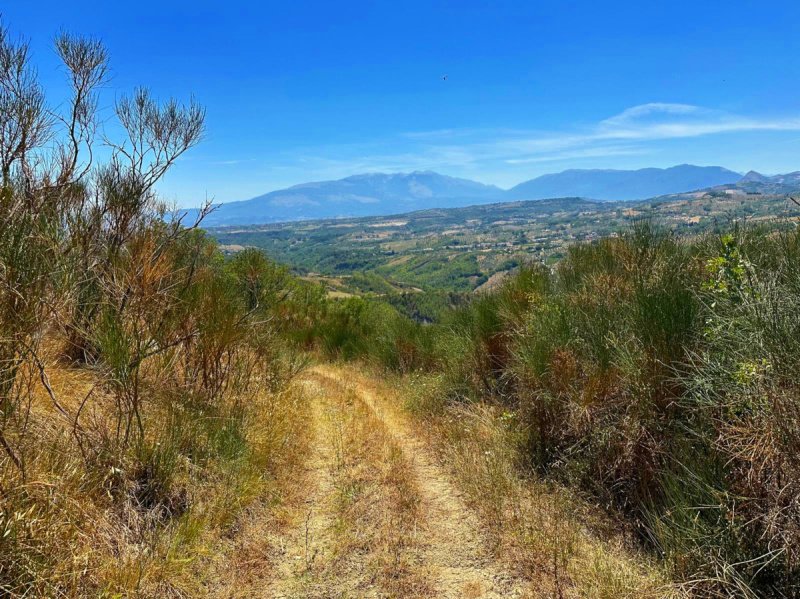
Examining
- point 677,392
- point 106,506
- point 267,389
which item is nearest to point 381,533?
point 106,506

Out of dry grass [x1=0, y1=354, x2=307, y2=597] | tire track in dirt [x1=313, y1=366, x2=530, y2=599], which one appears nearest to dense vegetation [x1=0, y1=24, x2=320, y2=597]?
dry grass [x1=0, y1=354, x2=307, y2=597]

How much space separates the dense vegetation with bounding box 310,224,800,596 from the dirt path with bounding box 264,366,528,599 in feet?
3.46

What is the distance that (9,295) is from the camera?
7.53 ft

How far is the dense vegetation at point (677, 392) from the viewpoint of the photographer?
227cm

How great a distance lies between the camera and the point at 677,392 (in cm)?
329

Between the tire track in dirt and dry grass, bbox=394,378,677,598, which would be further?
the tire track in dirt

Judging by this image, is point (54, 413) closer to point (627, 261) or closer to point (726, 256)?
point (726, 256)

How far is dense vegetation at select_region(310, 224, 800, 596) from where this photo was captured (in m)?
2.27

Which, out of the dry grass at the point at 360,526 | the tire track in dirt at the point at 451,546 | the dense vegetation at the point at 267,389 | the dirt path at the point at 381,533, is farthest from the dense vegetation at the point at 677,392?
the dry grass at the point at 360,526

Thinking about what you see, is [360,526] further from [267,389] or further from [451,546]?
[267,389]

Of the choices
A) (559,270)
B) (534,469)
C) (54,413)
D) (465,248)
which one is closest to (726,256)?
(534,469)

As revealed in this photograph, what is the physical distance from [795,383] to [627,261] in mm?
3392

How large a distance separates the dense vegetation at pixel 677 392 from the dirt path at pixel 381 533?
1.05 meters

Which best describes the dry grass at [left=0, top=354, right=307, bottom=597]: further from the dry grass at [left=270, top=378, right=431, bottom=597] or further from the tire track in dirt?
the tire track in dirt
